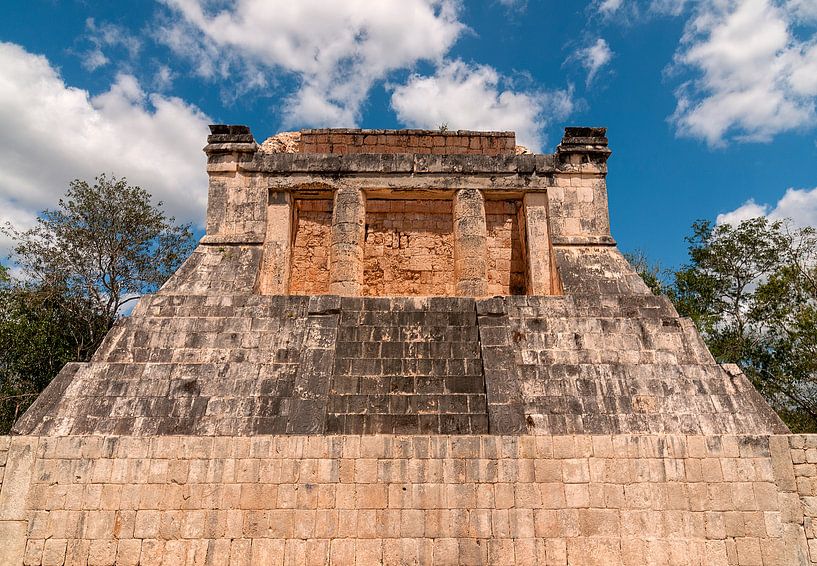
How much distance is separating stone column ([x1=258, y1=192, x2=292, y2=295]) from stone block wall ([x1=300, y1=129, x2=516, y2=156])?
5.22ft

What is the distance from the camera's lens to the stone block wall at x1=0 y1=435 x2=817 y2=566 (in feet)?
19.1

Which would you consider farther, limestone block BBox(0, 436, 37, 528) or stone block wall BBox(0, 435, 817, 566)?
limestone block BBox(0, 436, 37, 528)

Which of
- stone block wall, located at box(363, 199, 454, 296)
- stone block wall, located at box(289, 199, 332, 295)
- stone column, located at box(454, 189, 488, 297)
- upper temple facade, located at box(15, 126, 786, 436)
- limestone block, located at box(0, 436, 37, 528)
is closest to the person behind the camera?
limestone block, located at box(0, 436, 37, 528)

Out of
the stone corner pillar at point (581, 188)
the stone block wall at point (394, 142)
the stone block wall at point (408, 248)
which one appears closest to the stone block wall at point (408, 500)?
the stone corner pillar at point (581, 188)

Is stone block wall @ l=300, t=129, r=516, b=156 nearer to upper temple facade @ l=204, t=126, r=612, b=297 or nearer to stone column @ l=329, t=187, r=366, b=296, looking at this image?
upper temple facade @ l=204, t=126, r=612, b=297

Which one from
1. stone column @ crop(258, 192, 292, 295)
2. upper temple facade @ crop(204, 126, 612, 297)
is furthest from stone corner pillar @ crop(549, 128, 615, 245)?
stone column @ crop(258, 192, 292, 295)

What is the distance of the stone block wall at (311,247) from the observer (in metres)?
10.1

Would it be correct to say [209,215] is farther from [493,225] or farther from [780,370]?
[780,370]

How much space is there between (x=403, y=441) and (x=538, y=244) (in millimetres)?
5029

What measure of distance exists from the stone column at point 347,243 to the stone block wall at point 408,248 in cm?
64

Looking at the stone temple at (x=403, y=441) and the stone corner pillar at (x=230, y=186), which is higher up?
the stone corner pillar at (x=230, y=186)

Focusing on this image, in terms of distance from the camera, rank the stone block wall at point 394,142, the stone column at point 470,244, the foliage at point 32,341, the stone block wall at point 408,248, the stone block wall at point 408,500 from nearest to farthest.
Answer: the stone block wall at point 408,500, the stone column at point 470,244, the stone block wall at point 408,248, the stone block wall at point 394,142, the foliage at point 32,341

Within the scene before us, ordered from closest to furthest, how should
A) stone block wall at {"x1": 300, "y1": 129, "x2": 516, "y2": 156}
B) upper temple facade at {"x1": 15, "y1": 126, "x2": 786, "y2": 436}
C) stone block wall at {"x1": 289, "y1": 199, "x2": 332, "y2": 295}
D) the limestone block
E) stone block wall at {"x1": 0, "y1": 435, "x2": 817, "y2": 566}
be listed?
stone block wall at {"x1": 0, "y1": 435, "x2": 817, "y2": 566} < the limestone block < upper temple facade at {"x1": 15, "y1": 126, "x2": 786, "y2": 436} < stone block wall at {"x1": 289, "y1": 199, "x2": 332, "y2": 295} < stone block wall at {"x1": 300, "y1": 129, "x2": 516, "y2": 156}

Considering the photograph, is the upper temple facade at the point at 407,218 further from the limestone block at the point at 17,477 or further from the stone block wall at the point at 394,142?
the limestone block at the point at 17,477
